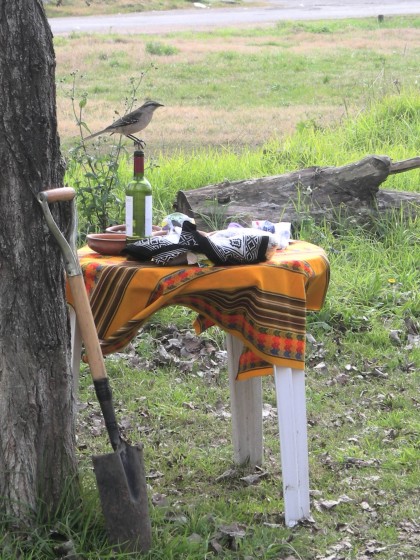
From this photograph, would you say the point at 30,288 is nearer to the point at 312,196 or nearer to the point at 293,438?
the point at 293,438

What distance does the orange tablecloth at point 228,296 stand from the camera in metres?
3.99

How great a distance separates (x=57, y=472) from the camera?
150 inches

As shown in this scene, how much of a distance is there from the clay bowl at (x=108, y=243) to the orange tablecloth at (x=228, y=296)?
0.43 ft

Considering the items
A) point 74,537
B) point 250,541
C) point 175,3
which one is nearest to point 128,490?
point 74,537

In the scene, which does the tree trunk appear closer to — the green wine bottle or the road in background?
the green wine bottle

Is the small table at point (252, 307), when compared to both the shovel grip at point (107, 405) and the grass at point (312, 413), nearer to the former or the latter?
the grass at point (312, 413)

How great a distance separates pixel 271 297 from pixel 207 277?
10.5 inches

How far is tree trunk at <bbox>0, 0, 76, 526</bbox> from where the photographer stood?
140 inches

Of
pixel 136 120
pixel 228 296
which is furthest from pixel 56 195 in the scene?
pixel 136 120

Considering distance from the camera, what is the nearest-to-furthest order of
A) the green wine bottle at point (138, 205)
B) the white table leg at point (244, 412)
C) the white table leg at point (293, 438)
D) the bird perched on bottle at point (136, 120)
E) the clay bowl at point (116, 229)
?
the white table leg at point (293, 438) < the green wine bottle at point (138, 205) < the clay bowl at point (116, 229) < the white table leg at point (244, 412) < the bird perched on bottle at point (136, 120)

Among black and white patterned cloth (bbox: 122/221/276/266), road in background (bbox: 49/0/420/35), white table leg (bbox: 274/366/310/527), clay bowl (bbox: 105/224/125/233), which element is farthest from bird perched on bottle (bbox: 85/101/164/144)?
road in background (bbox: 49/0/420/35)

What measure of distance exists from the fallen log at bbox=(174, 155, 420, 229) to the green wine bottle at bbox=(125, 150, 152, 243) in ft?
9.65

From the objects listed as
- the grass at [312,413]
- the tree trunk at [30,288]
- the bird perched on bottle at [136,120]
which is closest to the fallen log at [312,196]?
the grass at [312,413]

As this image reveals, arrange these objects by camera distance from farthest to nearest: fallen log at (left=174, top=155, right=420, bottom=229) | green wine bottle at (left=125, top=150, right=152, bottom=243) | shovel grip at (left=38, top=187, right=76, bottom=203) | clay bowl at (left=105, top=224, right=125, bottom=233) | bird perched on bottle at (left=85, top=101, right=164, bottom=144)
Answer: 1. fallen log at (left=174, top=155, right=420, bottom=229)
2. bird perched on bottle at (left=85, top=101, right=164, bottom=144)
3. clay bowl at (left=105, top=224, right=125, bottom=233)
4. green wine bottle at (left=125, top=150, right=152, bottom=243)
5. shovel grip at (left=38, top=187, right=76, bottom=203)
